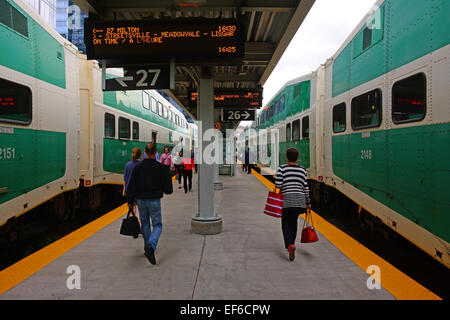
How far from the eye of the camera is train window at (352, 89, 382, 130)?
514cm

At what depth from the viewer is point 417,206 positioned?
13.0 ft

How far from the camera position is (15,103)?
16.8 feet

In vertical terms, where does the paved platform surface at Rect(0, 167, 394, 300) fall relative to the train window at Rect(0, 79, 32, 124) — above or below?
below

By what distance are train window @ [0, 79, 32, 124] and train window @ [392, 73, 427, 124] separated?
5626 mm

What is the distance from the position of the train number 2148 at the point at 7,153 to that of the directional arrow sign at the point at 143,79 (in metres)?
1.77

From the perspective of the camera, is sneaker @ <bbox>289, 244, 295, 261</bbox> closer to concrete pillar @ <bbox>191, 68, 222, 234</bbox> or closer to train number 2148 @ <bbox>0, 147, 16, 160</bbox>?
concrete pillar @ <bbox>191, 68, 222, 234</bbox>

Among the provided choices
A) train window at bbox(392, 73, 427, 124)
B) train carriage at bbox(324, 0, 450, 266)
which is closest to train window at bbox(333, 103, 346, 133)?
train carriage at bbox(324, 0, 450, 266)

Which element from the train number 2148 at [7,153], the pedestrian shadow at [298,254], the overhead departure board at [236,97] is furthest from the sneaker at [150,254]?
the overhead departure board at [236,97]

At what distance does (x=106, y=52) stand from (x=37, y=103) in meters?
1.74

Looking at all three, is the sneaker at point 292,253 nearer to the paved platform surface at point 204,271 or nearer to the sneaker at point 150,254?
the paved platform surface at point 204,271

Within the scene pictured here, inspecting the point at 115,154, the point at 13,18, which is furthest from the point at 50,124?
the point at 115,154
